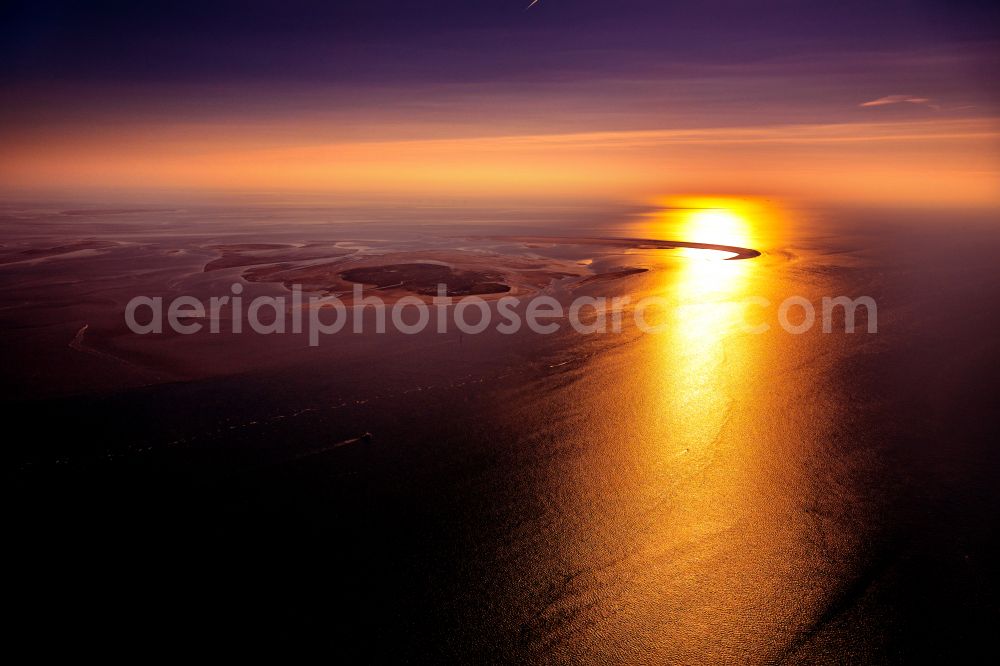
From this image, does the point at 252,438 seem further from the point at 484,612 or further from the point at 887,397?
the point at 887,397

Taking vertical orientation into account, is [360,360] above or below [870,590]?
above

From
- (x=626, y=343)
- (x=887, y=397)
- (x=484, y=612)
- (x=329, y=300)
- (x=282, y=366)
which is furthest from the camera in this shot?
(x=329, y=300)

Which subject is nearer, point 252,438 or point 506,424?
point 252,438

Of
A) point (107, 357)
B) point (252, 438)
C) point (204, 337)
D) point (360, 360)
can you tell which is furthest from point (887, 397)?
point (107, 357)

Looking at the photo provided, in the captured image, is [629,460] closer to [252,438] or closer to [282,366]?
[252,438]

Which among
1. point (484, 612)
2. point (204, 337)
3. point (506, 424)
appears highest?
point (204, 337)

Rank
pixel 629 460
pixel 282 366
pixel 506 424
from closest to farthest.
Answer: pixel 629 460, pixel 506 424, pixel 282 366

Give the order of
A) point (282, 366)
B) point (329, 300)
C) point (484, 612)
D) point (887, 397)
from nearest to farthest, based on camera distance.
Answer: point (484, 612) < point (887, 397) < point (282, 366) < point (329, 300)

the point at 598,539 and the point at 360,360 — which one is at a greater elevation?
the point at 360,360

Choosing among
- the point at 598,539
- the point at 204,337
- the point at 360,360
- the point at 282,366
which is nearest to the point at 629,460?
the point at 598,539
